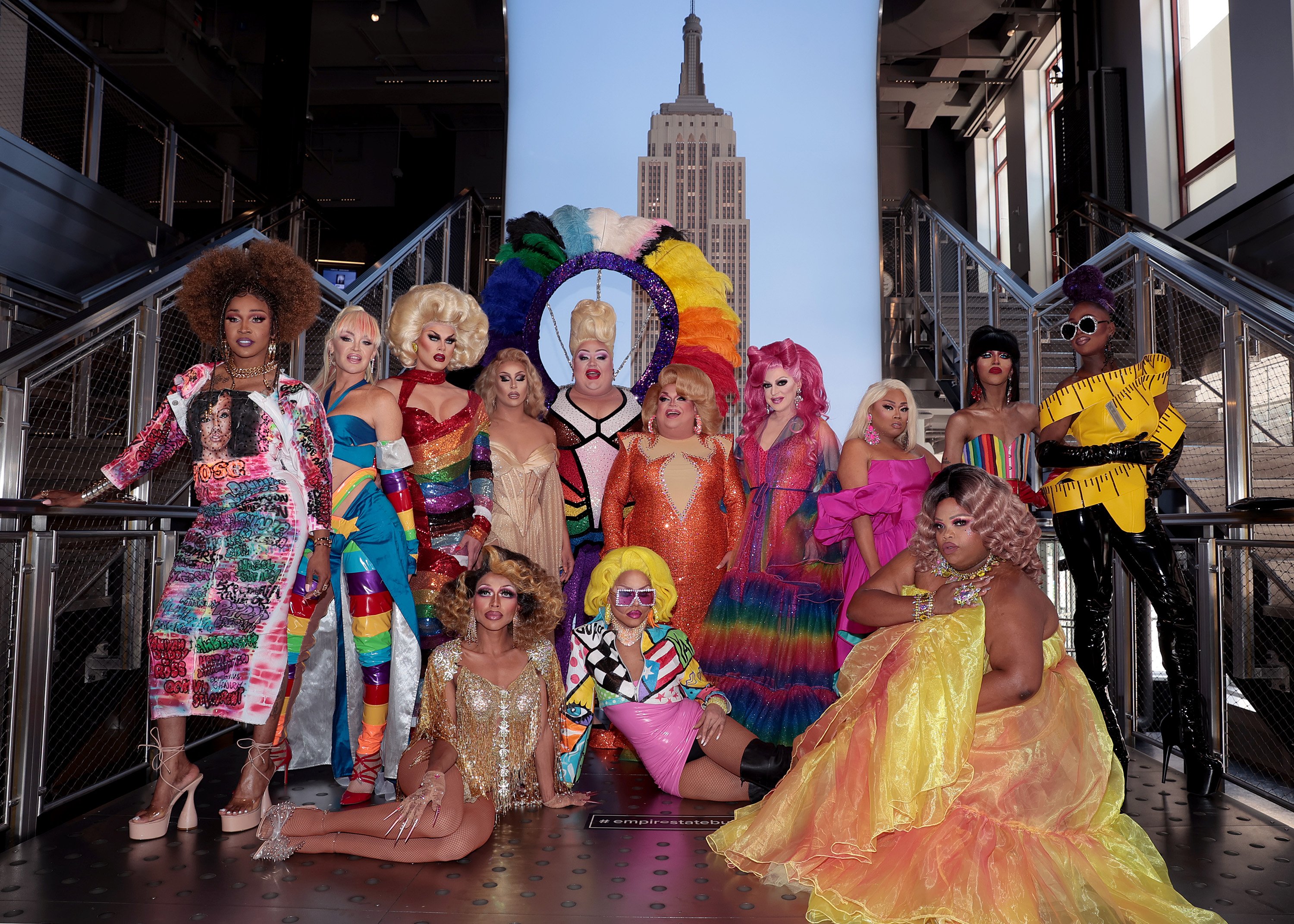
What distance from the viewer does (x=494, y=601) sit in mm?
2859

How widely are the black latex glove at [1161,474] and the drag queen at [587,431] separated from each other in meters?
2.01

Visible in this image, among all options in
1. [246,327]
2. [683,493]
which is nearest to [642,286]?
[683,493]

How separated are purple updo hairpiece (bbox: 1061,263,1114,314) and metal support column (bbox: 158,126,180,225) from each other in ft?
19.6

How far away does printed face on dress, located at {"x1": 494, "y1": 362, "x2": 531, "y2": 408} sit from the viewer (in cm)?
376

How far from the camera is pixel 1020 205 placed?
38.0 feet

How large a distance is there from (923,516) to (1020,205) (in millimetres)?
10577

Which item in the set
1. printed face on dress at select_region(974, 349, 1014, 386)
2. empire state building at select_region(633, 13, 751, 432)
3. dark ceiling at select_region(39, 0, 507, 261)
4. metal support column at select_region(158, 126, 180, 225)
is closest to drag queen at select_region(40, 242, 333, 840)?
printed face on dress at select_region(974, 349, 1014, 386)

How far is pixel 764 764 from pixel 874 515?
1097 millimetres

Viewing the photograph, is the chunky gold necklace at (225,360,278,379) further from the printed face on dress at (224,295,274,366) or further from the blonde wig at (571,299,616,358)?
the blonde wig at (571,299,616,358)

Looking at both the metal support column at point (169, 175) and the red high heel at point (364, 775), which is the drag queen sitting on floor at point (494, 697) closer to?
the red high heel at point (364, 775)

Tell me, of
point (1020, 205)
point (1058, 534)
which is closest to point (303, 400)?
point (1058, 534)

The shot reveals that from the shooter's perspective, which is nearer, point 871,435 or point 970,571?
point 970,571

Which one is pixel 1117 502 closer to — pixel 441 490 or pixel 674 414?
pixel 674 414
